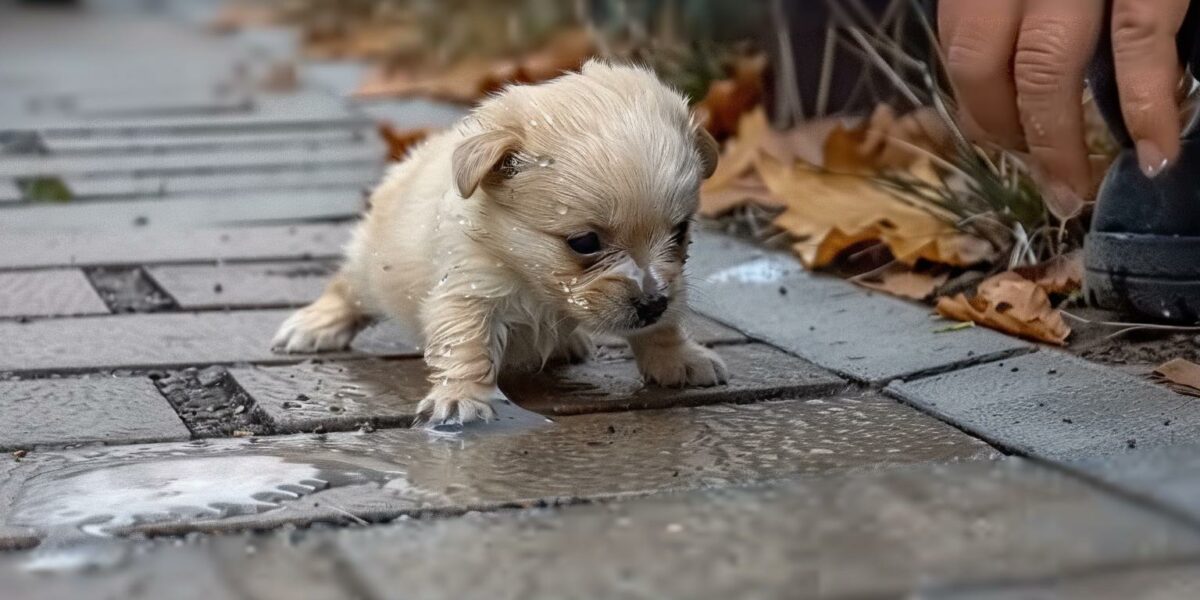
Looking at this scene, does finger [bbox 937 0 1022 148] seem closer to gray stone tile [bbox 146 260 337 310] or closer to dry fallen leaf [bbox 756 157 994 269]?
dry fallen leaf [bbox 756 157 994 269]

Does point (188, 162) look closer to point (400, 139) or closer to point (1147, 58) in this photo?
point (400, 139)

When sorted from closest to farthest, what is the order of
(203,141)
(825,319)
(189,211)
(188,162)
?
(825,319), (189,211), (188,162), (203,141)

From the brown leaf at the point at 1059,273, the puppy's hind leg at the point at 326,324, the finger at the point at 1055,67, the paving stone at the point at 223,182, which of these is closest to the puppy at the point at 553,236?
the puppy's hind leg at the point at 326,324

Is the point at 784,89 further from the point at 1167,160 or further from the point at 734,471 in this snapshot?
the point at 734,471

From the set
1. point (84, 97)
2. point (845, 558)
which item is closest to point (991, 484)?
point (845, 558)

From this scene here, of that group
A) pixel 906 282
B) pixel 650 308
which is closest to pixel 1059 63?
pixel 650 308

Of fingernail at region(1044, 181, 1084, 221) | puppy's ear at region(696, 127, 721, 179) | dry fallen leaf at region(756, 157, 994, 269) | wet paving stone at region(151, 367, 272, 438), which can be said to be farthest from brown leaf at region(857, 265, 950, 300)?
wet paving stone at region(151, 367, 272, 438)
